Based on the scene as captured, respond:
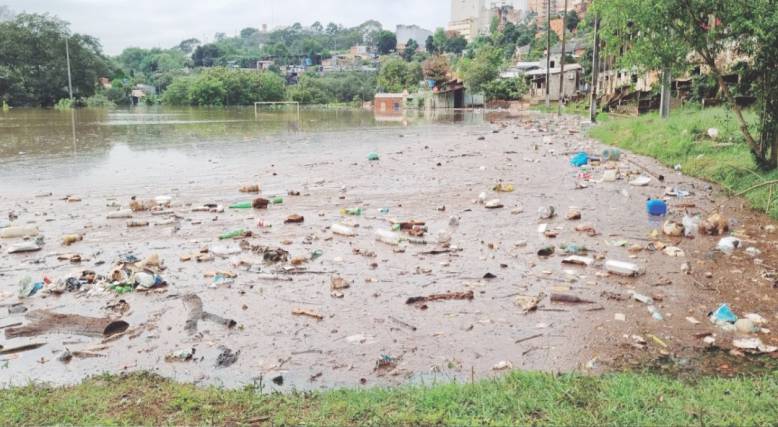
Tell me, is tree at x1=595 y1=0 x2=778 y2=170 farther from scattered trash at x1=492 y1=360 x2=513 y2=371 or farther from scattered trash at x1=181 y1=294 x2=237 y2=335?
scattered trash at x1=181 y1=294 x2=237 y2=335

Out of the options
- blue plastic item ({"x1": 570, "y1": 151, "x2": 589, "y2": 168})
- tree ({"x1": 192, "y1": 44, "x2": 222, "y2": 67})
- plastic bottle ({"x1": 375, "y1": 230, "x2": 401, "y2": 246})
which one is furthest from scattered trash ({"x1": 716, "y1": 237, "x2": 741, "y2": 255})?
tree ({"x1": 192, "y1": 44, "x2": 222, "y2": 67})

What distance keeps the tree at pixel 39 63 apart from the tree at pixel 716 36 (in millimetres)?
60105

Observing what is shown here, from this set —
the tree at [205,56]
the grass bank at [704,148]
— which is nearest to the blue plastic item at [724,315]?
the grass bank at [704,148]

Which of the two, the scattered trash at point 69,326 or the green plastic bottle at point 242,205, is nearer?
the scattered trash at point 69,326

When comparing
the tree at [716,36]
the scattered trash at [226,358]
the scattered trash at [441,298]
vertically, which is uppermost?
the tree at [716,36]

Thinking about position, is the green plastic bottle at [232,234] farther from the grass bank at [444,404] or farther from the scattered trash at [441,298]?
the grass bank at [444,404]

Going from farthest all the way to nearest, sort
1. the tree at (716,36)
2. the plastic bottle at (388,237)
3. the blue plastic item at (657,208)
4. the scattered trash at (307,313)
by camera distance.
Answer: the blue plastic item at (657,208) < the tree at (716,36) < the plastic bottle at (388,237) < the scattered trash at (307,313)

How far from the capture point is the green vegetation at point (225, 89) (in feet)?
238

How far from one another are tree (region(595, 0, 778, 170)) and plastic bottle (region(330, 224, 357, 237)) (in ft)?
16.2

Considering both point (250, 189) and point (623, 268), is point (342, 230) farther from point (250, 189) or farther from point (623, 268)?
point (250, 189)

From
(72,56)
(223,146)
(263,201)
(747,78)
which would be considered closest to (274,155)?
(223,146)

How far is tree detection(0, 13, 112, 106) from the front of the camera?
5559 cm

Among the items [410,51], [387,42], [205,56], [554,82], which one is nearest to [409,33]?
[387,42]

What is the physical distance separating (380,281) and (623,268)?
6.98 ft
